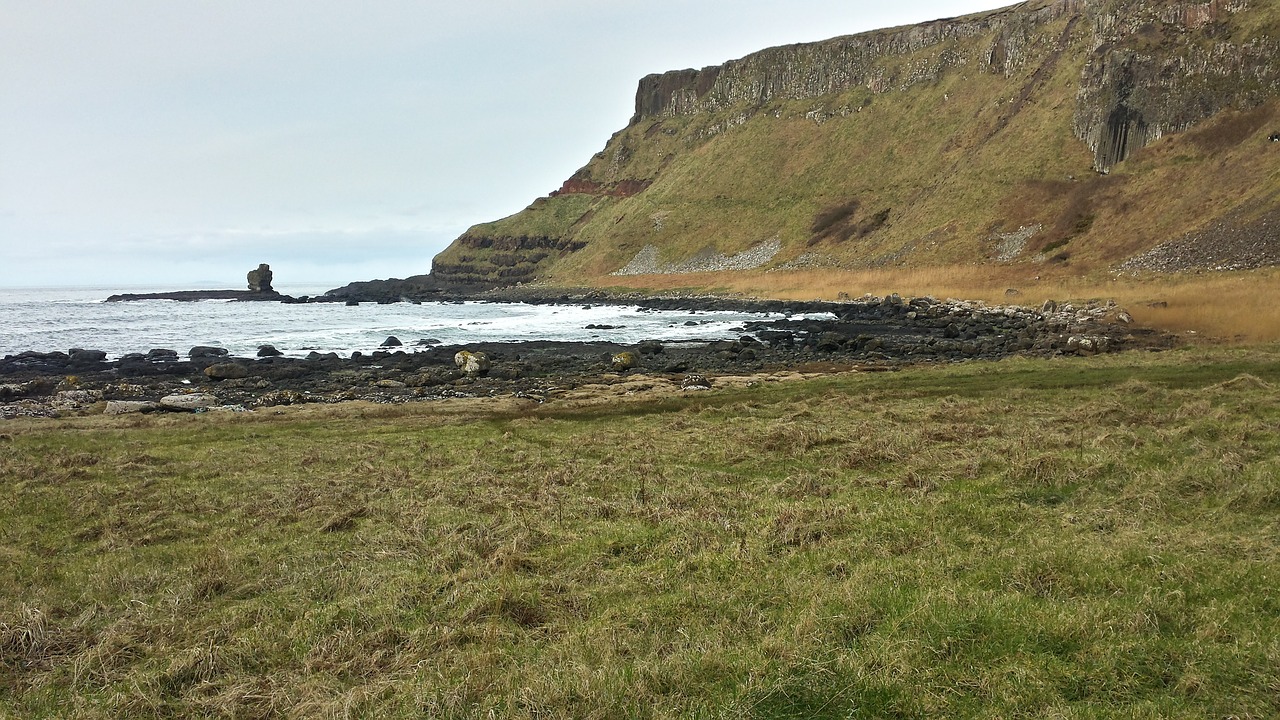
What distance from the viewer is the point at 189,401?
30281 millimetres

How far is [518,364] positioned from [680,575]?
32.5 meters

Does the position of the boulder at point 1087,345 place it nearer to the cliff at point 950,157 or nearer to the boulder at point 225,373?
the cliff at point 950,157

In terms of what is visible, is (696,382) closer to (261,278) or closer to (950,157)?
(950,157)

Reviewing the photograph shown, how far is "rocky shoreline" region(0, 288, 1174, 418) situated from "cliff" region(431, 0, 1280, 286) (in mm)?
23685

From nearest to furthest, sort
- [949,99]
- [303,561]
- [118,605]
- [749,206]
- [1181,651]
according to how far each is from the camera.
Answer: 1. [1181,651]
2. [118,605]
3. [303,561]
4. [949,99]
5. [749,206]

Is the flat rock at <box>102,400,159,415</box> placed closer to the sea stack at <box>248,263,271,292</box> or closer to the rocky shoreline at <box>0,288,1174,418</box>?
the rocky shoreline at <box>0,288,1174,418</box>

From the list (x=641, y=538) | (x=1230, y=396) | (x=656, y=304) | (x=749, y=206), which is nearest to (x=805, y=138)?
(x=749, y=206)

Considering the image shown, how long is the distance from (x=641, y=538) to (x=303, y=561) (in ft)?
16.2

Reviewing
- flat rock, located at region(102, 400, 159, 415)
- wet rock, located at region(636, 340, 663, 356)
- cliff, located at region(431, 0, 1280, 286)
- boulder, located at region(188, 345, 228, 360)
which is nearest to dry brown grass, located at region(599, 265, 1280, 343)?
cliff, located at region(431, 0, 1280, 286)

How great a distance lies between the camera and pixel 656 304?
90.6 meters

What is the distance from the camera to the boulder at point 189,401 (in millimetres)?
28011

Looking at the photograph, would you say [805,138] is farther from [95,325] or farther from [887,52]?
[95,325]

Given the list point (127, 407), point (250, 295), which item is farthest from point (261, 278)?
point (127, 407)

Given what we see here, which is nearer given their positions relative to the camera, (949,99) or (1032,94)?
(1032,94)
